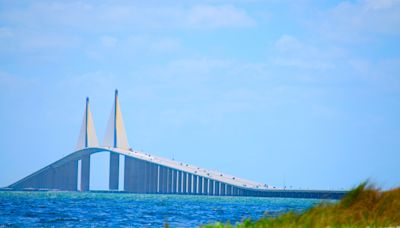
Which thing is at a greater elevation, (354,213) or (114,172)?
(114,172)

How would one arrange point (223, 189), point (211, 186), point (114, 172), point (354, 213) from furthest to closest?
point (223, 189), point (211, 186), point (114, 172), point (354, 213)

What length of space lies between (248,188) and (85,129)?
3059 cm

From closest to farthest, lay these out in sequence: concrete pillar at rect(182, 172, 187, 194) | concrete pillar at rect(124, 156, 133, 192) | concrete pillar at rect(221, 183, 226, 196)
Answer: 1. concrete pillar at rect(124, 156, 133, 192)
2. concrete pillar at rect(182, 172, 187, 194)
3. concrete pillar at rect(221, 183, 226, 196)

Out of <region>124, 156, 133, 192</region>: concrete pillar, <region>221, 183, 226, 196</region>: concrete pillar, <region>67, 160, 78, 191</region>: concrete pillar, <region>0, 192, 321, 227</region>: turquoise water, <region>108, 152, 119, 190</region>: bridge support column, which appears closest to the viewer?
<region>0, 192, 321, 227</region>: turquoise water

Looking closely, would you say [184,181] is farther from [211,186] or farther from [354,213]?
[354,213]

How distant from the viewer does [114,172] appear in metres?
136

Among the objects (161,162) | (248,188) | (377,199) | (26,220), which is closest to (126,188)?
(161,162)

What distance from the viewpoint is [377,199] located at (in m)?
19.5

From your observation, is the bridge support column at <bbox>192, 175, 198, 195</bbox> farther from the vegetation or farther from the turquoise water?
the vegetation

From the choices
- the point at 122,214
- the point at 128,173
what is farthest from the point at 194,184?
the point at 122,214

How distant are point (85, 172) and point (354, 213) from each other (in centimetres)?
12604

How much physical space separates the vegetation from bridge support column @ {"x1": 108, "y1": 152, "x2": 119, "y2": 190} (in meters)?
115

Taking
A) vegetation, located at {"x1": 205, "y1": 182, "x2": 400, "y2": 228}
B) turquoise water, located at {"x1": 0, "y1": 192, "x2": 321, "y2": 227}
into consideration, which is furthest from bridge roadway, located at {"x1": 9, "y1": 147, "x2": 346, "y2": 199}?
vegetation, located at {"x1": 205, "y1": 182, "x2": 400, "y2": 228}

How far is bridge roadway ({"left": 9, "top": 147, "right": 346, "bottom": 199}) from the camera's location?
137m
